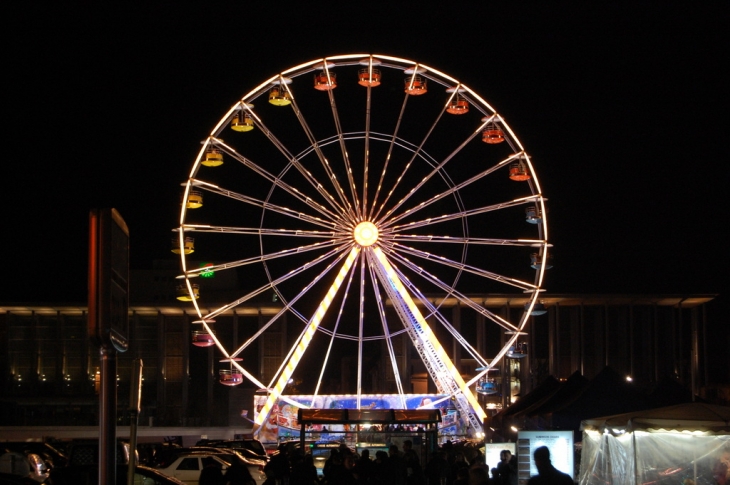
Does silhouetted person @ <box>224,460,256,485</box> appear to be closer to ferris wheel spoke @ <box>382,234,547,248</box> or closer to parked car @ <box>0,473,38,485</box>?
parked car @ <box>0,473,38,485</box>

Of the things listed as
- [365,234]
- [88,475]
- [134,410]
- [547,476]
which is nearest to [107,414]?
[134,410]

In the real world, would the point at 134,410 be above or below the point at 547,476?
above

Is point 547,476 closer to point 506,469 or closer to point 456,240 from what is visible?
point 506,469

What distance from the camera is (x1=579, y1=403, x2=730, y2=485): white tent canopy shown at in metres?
17.2

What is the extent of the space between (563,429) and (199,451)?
11561 mm

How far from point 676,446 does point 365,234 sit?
58.9ft

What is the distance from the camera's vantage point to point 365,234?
1362 inches

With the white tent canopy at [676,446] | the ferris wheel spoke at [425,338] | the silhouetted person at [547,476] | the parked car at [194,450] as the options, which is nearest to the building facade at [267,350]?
the ferris wheel spoke at [425,338]

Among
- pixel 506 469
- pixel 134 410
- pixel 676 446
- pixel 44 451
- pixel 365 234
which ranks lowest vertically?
pixel 44 451

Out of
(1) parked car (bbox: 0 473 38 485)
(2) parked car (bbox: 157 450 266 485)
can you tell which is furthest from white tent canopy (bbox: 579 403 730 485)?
(2) parked car (bbox: 157 450 266 485)

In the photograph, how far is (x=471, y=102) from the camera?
3669 cm

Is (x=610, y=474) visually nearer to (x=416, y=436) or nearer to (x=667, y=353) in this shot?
(x=416, y=436)

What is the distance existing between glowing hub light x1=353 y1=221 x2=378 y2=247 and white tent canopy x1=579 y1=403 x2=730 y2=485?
16.7m

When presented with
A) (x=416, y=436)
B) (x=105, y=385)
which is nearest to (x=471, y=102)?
(x=416, y=436)
